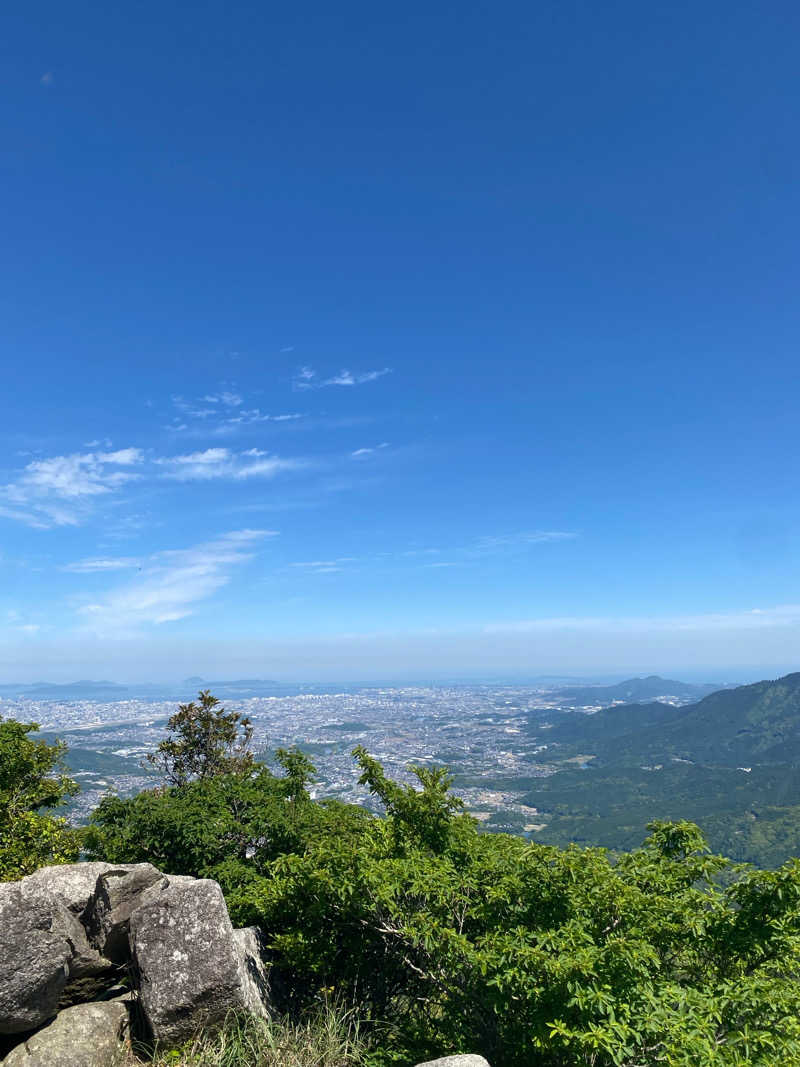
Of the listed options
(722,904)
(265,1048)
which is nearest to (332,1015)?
(265,1048)

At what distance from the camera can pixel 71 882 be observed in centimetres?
868

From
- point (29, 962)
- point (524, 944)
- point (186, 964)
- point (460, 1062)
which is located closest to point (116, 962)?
point (186, 964)

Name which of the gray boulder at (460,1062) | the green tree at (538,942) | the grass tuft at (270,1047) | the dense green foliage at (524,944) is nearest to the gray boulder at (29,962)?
the grass tuft at (270,1047)

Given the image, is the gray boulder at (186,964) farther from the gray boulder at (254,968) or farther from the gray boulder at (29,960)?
the gray boulder at (29,960)

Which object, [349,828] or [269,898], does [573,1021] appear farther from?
[349,828]

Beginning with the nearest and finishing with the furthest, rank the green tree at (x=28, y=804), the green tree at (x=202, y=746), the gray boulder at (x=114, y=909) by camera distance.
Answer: the gray boulder at (x=114, y=909) < the green tree at (x=28, y=804) < the green tree at (x=202, y=746)

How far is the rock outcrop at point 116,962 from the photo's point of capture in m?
6.46

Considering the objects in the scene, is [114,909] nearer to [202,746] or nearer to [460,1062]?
[460,1062]

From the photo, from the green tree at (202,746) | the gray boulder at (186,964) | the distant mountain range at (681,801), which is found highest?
the gray boulder at (186,964)

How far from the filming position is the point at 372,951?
27.7 ft

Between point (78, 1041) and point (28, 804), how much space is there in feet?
42.2

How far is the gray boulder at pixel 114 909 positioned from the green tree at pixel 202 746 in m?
16.3

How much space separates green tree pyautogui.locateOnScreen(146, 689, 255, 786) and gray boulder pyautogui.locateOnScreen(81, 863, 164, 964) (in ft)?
53.4

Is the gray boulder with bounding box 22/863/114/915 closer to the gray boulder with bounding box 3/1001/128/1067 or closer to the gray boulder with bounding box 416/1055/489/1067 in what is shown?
the gray boulder with bounding box 3/1001/128/1067
